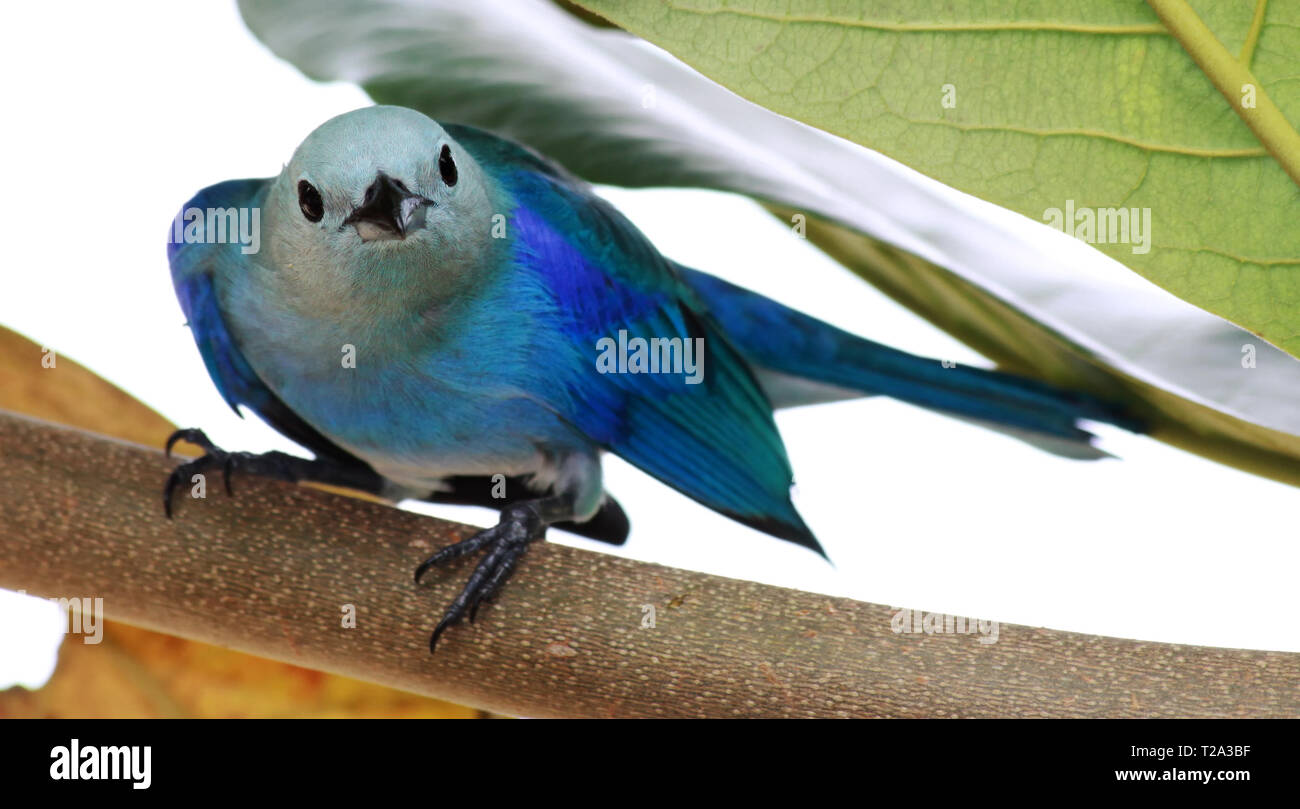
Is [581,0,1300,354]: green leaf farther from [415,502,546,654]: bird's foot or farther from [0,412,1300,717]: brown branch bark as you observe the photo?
[415,502,546,654]: bird's foot

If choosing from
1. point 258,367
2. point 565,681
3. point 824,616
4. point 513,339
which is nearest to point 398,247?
point 513,339

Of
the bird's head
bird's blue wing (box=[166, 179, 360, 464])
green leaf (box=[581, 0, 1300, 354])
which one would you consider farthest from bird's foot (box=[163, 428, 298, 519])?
green leaf (box=[581, 0, 1300, 354])

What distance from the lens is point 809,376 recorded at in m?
2.05

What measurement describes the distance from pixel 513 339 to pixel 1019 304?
80 centimetres

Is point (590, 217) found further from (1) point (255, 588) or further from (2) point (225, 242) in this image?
(1) point (255, 588)

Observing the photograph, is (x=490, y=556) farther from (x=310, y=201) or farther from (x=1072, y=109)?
(x=1072, y=109)

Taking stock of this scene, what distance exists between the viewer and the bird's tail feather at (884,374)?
6.30 ft

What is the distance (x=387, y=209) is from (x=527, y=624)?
0.56 meters

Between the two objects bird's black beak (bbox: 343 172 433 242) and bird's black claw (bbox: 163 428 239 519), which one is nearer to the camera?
bird's black beak (bbox: 343 172 433 242)

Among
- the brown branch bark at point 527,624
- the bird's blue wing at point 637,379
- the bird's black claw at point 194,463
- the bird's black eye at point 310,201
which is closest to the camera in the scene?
the brown branch bark at point 527,624

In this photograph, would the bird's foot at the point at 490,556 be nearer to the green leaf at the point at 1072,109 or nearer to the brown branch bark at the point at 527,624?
the brown branch bark at the point at 527,624

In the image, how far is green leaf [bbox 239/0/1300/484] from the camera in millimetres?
1727

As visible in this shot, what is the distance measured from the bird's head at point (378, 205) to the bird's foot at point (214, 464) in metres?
0.34

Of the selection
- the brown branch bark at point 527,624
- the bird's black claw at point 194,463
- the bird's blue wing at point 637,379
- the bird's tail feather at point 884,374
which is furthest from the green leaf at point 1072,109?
the bird's black claw at point 194,463
